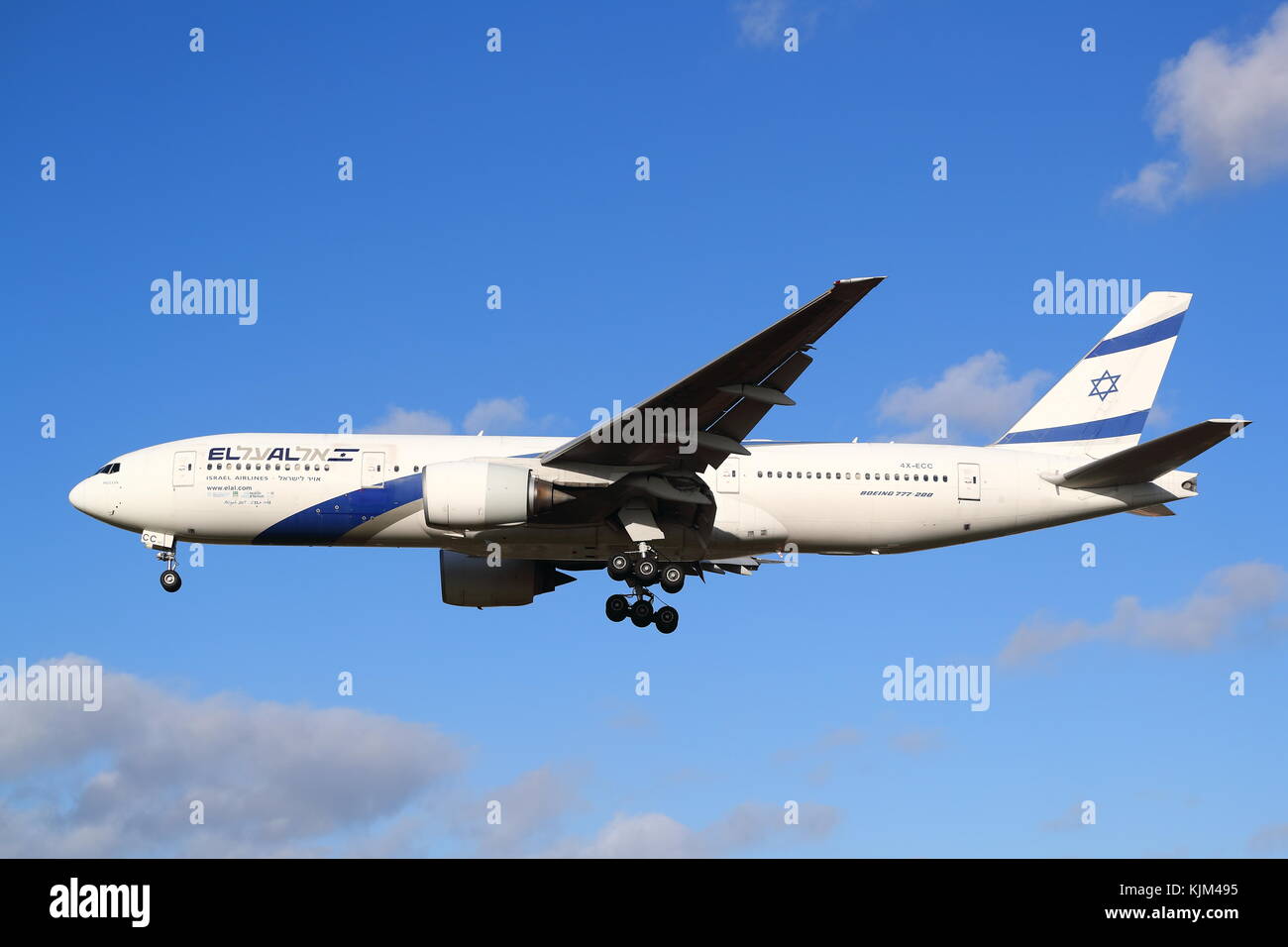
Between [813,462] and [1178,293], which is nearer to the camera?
[813,462]

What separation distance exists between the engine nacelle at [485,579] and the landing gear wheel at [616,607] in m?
2.72

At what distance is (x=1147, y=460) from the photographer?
29281 millimetres

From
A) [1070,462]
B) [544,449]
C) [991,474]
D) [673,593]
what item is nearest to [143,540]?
[544,449]

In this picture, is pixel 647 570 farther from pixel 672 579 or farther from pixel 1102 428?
pixel 1102 428

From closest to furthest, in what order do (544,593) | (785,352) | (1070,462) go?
1. (785,352)
2. (1070,462)
3. (544,593)

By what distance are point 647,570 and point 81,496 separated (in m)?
13.0

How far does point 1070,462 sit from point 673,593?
31.8ft

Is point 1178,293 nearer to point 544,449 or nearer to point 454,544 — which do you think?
point 544,449

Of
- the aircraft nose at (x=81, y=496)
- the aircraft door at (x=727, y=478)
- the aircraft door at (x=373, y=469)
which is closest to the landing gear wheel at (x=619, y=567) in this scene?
the aircraft door at (x=727, y=478)

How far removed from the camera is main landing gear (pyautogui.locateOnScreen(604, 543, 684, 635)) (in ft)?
97.3

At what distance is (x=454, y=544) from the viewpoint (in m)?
29.7

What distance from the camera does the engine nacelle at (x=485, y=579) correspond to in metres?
Result: 32.7

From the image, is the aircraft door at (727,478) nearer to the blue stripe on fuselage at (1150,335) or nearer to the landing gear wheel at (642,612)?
the landing gear wheel at (642,612)

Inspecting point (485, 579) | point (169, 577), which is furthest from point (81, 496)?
point (485, 579)
